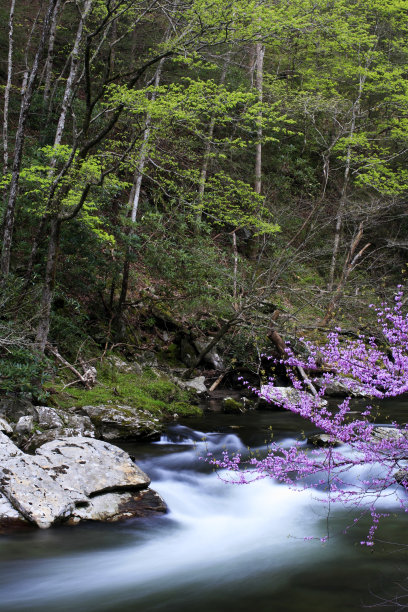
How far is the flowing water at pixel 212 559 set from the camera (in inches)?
157

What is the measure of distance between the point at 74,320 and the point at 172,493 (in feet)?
15.7

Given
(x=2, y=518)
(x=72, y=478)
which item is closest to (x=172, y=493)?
(x=72, y=478)

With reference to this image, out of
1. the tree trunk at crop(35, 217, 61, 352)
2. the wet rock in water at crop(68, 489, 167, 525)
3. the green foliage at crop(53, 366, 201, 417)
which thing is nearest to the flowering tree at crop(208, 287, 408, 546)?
the wet rock in water at crop(68, 489, 167, 525)

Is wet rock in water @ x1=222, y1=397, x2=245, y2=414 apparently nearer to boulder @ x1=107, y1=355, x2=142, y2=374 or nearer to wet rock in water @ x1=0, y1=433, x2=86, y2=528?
boulder @ x1=107, y1=355, x2=142, y2=374

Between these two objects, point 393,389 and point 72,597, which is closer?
point 72,597

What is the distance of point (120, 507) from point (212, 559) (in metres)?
1.17

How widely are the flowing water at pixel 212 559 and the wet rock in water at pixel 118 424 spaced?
40.8 inches

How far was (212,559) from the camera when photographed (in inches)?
190

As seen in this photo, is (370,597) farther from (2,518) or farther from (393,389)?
(2,518)

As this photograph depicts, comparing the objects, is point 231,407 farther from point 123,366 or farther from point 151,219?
point 151,219

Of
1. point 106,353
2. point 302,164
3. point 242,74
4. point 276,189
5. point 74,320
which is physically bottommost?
point 106,353

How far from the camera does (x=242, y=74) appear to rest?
18156 mm

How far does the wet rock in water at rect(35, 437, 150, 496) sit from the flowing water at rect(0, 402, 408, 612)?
486 mm

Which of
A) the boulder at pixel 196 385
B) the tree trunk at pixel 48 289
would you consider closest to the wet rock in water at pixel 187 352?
the boulder at pixel 196 385
